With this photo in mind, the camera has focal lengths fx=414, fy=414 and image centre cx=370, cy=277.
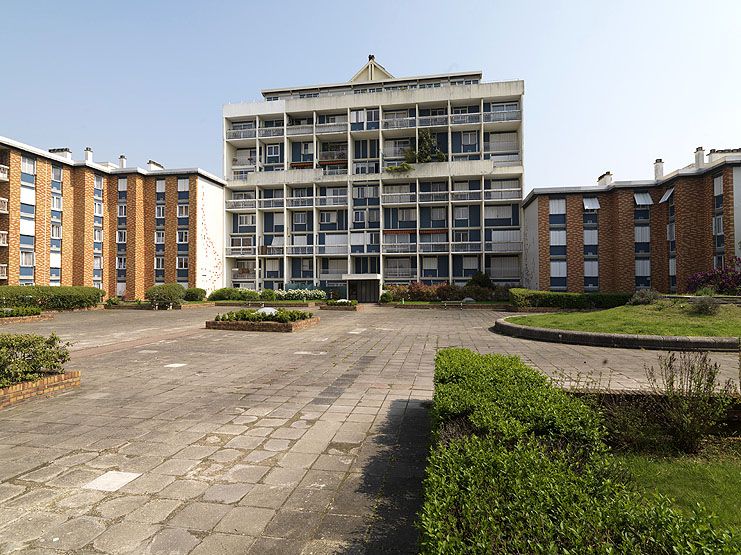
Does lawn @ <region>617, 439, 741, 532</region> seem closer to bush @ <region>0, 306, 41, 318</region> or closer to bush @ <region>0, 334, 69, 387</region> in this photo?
bush @ <region>0, 334, 69, 387</region>

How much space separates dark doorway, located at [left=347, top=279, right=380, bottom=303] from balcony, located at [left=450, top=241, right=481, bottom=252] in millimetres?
9029

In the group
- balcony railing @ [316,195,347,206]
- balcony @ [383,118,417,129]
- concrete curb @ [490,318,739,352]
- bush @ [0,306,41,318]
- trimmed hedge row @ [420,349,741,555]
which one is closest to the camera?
trimmed hedge row @ [420,349,741,555]

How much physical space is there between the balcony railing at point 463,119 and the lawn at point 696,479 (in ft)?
145

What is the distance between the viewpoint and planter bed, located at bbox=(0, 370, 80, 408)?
6.48 metres

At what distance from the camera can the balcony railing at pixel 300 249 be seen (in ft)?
148

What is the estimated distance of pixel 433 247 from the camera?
43.2 meters

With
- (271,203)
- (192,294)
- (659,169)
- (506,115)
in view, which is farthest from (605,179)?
(192,294)

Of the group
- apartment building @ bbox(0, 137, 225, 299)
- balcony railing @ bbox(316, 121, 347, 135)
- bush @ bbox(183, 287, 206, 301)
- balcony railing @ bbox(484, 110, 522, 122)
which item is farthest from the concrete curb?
apartment building @ bbox(0, 137, 225, 299)

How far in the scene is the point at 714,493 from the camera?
141 inches

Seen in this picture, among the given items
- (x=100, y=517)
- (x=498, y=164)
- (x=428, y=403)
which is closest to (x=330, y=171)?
(x=498, y=164)

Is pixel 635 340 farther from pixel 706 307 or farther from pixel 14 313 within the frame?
pixel 14 313

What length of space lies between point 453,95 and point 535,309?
26.2 meters

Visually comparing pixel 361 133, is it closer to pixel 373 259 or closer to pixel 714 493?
pixel 373 259

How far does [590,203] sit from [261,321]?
31.9 meters
